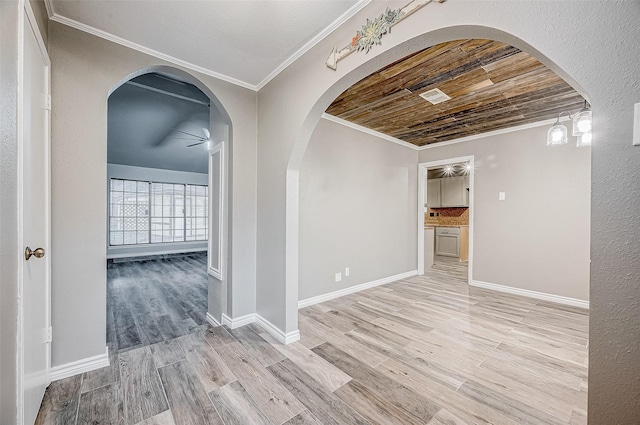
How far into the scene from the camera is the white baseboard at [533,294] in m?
3.31

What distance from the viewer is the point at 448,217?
7195mm

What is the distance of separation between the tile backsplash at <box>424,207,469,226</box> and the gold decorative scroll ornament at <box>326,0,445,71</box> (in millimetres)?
5814

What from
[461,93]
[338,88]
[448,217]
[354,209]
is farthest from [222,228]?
Result: [448,217]

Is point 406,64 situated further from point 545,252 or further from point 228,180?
point 545,252

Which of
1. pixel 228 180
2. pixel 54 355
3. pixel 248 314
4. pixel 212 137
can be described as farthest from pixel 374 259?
pixel 54 355

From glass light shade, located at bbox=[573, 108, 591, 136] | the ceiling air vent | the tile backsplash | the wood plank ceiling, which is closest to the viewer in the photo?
glass light shade, located at bbox=[573, 108, 591, 136]

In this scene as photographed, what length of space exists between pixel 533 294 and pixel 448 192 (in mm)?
3738

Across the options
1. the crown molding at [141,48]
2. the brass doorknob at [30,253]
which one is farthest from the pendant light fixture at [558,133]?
the brass doorknob at [30,253]

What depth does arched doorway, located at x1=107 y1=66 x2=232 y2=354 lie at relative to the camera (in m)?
2.69

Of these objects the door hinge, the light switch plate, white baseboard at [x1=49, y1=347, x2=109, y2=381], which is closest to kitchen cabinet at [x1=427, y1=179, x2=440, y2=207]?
the light switch plate

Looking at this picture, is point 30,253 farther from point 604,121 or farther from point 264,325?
point 604,121

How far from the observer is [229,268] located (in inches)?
103

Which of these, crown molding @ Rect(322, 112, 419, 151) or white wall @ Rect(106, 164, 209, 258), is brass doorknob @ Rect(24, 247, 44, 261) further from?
white wall @ Rect(106, 164, 209, 258)

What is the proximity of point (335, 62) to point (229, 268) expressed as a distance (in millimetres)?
2091
